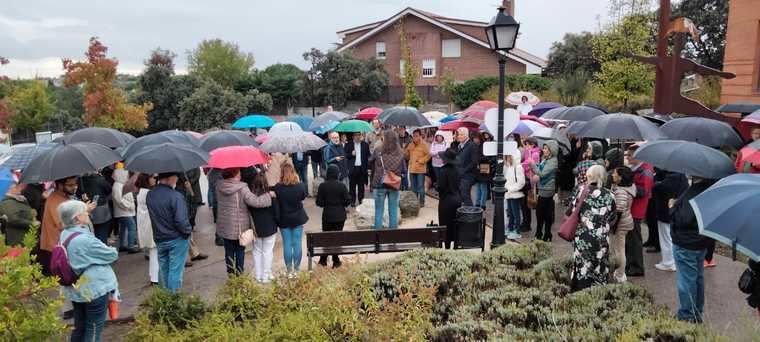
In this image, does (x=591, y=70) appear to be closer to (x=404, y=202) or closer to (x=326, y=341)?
(x=404, y=202)

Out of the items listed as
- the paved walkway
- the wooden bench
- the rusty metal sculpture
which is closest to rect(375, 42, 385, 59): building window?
the rusty metal sculpture

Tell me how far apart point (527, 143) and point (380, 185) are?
114 inches

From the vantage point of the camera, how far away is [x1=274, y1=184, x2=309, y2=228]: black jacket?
7.02 metres

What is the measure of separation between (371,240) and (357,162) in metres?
4.56

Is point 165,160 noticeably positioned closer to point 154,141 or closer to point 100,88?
point 154,141

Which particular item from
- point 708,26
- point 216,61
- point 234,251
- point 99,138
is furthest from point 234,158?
point 216,61

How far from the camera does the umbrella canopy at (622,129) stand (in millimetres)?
7977

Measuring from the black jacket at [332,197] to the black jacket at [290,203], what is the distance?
548mm

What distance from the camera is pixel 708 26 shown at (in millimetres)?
33500

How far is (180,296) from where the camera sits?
5035 mm

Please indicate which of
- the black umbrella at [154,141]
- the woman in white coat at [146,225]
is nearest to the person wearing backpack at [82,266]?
the woman in white coat at [146,225]

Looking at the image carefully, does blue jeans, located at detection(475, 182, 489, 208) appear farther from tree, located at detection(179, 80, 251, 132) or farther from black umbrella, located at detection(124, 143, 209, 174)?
tree, located at detection(179, 80, 251, 132)

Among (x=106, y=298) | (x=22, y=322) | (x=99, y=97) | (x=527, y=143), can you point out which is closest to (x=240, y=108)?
(x=99, y=97)

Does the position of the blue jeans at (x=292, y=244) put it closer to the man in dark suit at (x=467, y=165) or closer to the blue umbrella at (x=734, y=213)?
the man in dark suit at (x=467, y=165)
